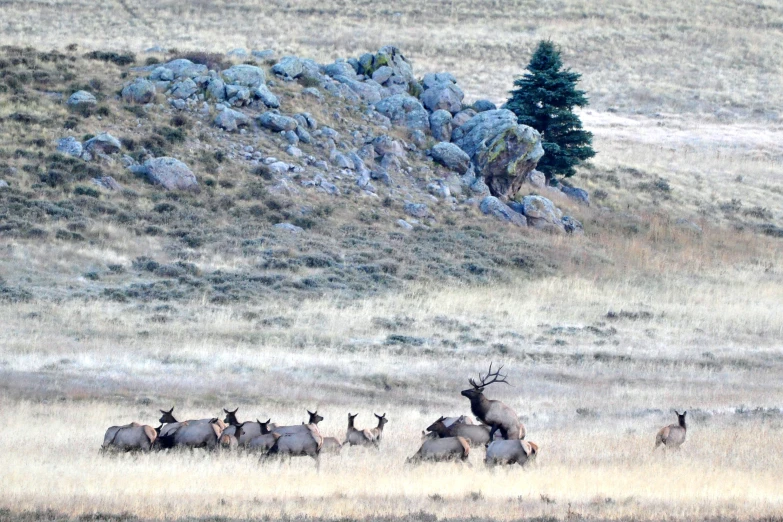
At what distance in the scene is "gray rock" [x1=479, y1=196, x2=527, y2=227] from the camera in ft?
117

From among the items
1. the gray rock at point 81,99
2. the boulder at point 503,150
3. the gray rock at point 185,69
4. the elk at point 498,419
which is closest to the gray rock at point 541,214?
the boulder at point 503,150

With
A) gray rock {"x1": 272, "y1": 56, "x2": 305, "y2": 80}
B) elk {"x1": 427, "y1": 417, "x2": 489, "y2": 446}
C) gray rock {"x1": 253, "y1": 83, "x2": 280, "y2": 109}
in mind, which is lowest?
elk {"x1": 427, "y1": 417, "x2": 489, "y2": 446}

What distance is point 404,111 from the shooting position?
39875 millimetres

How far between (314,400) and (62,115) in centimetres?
2199

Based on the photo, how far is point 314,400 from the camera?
58.4 ft

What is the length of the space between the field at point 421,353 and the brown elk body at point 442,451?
0.24 metres

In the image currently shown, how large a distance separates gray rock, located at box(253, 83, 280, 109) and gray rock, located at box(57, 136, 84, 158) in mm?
7022

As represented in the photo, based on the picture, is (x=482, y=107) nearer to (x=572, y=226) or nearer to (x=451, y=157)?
(x=451, y=157)

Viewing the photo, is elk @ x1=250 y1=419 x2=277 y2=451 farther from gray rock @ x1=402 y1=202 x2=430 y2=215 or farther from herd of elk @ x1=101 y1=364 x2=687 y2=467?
gray rock @ x1=402 y1=202 x2=430 y2=215

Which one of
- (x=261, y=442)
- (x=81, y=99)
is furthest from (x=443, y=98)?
(x=261, y=442)

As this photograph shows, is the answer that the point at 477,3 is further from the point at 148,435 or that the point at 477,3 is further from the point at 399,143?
the point at 148,435

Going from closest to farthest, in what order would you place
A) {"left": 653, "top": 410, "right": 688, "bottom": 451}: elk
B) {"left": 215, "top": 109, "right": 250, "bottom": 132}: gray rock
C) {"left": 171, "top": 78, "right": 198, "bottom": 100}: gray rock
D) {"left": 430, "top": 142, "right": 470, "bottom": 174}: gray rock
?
1. {"left": 653, "top": 410, "right": 688, "bottom": 451}: elk
2. {"left": 215, "top": 109, "right": 250, "bottom": 132}: gray rock
3. {"left": 430, "top": 142, "right": 470, "bottom": 174}: gray rock
4. {"left": 171, "top": 78, "right": 198, "bottom": 100}: gray rock

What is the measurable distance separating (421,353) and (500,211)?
1493 cm

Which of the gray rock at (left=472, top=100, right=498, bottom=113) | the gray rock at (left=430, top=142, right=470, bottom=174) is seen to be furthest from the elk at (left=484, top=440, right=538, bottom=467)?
the gray rock at (left=472, top=100, right=498, bottom=113)
